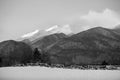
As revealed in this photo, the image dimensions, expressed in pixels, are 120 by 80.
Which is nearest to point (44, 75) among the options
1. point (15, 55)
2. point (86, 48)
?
point (15, 55)

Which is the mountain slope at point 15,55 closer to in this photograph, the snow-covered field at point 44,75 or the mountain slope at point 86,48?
the snow-covered field at point 44,75

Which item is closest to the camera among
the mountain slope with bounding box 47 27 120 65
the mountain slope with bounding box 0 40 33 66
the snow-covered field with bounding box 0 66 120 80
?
the snow-covered field with bounding box 0 66 120 80

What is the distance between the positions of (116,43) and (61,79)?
577 feet

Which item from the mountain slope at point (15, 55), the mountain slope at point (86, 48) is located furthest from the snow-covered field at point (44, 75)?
the mountain slope at point (86, 48)

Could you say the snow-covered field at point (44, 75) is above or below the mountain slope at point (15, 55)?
below

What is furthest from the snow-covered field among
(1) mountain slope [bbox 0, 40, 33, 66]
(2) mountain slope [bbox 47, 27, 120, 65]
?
(2) mountain slope [bbox 47, 27, 120, 65]

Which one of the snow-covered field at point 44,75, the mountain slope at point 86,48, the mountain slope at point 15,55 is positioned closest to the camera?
the snow-covered field at point 44,75

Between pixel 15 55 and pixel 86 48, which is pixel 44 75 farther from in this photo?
pixel 86 48

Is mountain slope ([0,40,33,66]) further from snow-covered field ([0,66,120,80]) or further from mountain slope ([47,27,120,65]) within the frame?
mountain slope ([47,27,120,65])

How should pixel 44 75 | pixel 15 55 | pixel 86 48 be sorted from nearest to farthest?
1. pixel 44 75
2. pixel 15 55
3. pixel 86 48

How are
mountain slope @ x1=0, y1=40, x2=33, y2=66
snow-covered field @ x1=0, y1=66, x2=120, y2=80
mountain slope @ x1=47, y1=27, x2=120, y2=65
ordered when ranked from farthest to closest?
mountain slope @ x1=47, y1=27, x2=120, y2=65
mountain slope @ x1=0, y1=40, x2=33, y2=66
snow-covered field @ x1=0, y1=66, x2=120, y2=80

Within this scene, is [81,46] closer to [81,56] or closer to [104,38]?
[81,56]

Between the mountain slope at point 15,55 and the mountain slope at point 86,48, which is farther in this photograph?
the mountain slope at point 86,48

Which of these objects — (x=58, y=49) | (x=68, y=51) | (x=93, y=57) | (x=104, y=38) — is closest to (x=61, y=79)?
(x=93, y=57)
